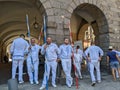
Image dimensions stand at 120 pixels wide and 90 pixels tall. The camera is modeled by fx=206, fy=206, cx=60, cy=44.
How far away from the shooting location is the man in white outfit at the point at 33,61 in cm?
774

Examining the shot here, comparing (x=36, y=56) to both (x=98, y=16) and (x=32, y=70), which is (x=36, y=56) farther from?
(x=98, y=16)

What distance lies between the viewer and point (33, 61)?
776cm

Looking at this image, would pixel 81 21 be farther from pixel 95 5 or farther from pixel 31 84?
pixel 31 84

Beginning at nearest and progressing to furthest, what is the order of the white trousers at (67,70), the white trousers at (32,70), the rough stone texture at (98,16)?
the white trousers at (67,70)
the white trousers at (32,70)
the rough stone texture at (98,16)

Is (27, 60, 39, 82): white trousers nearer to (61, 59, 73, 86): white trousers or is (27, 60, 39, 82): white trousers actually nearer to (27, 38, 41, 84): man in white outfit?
(27, 38, 41, 84): man in white outfit

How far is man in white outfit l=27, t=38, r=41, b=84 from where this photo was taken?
774 centimetres

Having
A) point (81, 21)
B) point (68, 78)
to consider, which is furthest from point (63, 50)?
point (81, 21)

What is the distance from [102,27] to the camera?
37.6ft

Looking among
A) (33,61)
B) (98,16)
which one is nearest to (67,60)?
(33,61)

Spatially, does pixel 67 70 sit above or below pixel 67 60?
below

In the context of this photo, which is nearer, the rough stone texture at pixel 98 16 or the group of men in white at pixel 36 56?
the group of men in white at pixel 36 56

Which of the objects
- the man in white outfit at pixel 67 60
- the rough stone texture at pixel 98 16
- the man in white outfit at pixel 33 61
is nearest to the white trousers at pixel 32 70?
the man in white outfit at pixel 33 61

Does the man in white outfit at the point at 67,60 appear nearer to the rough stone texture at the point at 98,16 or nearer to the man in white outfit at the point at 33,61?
the man in white outfit at the point at 33,61

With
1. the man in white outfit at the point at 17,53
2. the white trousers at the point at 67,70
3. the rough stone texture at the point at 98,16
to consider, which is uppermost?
the rough stone texture at the point at 98,16
